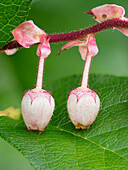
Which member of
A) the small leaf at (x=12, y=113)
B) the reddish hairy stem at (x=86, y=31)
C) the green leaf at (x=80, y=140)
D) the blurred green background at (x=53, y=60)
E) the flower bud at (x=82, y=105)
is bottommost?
the blurred green background at (x=53, y=60)

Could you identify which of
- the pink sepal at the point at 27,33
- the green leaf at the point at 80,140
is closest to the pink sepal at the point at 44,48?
the pink sepal at the point at 27,33

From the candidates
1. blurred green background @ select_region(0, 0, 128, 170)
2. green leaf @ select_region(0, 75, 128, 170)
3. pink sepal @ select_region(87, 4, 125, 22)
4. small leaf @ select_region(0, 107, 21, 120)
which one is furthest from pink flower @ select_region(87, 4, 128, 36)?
blurred green background @ select_region(0, 0, 128, 170)

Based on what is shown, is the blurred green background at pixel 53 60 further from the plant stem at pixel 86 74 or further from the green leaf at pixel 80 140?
the plant stem at pixel 86 74

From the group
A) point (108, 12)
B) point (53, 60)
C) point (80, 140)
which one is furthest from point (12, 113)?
point (53, 60)

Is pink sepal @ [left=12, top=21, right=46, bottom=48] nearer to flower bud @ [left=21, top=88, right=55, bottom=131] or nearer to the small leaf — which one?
flower bud @ [left=21, top=88, right=55, bottom=131]

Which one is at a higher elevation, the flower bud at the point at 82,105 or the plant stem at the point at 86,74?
the plant stem at the point at 86,74
